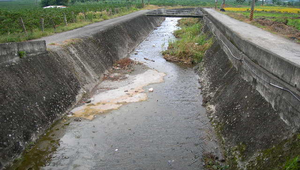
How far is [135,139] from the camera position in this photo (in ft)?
33.4

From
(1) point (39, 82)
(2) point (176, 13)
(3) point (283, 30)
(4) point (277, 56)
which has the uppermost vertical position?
(2) point (176, 13)

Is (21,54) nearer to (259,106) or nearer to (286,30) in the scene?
(259,106)

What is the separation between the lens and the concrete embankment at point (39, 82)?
9.20 metres

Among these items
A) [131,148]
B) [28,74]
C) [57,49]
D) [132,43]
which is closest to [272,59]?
[131,148]

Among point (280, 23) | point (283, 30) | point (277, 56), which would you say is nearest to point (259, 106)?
point (277, 56)

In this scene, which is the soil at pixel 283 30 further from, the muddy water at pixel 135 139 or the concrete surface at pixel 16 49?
the concrete surface at pixel 16 49

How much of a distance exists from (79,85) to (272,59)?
1071 centimetres

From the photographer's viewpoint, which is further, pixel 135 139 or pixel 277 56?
pixel 135 139

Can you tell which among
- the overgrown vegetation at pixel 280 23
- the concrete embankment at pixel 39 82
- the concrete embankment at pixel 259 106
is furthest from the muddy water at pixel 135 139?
the overgrown vegetation at pixel 280 23

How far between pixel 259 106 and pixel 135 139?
17.1 ft

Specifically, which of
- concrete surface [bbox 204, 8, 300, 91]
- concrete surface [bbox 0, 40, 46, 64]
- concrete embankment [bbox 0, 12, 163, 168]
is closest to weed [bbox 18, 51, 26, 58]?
concrete embankment [bbox 0, 12, 163, 168]

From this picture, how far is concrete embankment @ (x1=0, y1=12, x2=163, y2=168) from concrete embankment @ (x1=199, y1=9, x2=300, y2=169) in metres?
7.85

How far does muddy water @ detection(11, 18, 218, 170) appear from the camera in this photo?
870 centimetres

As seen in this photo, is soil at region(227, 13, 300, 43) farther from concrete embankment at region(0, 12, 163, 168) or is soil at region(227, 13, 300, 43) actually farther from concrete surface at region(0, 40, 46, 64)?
concrete surface at region(0, 40, 46, 64)
